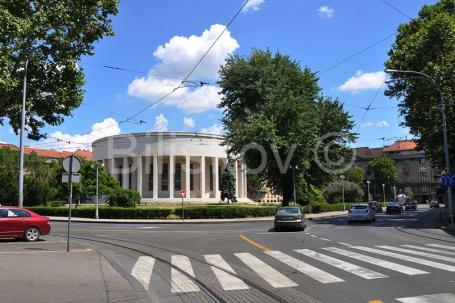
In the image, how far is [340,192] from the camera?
90750 mm

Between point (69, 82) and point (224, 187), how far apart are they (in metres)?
62.8

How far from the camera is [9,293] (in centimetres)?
839

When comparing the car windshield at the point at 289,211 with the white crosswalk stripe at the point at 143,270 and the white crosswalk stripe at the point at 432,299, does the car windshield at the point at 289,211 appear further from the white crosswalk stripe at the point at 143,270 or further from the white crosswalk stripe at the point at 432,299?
the white crosswalk stripe at the point at 432,299

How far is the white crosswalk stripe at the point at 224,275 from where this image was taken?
946 cm

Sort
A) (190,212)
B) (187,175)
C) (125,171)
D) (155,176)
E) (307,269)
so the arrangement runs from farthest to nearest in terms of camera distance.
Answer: (125,171) → (187,175) → (155,176) → (190,212) → (307,269)

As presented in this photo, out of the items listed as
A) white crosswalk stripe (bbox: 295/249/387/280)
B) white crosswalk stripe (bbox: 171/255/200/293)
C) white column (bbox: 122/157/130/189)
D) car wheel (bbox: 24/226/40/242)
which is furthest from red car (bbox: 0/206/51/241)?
white column (bbox: 122/157/130/189)

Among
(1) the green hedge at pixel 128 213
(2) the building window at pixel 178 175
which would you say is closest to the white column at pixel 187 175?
(2) the building window at pixel 178 175

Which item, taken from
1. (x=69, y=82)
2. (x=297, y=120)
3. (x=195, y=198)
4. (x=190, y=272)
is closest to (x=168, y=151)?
(x=195, y=198)

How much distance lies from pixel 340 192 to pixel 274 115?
51657mm

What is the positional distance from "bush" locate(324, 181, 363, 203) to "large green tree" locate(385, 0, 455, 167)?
1966 inches

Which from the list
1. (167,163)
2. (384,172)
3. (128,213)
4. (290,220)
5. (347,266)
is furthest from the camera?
(384,172)

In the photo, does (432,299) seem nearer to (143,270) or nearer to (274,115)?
(143,270)

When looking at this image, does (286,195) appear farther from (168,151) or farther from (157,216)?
(168,151)

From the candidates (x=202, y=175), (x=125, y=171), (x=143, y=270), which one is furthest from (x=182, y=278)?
(x=125, y=171)
